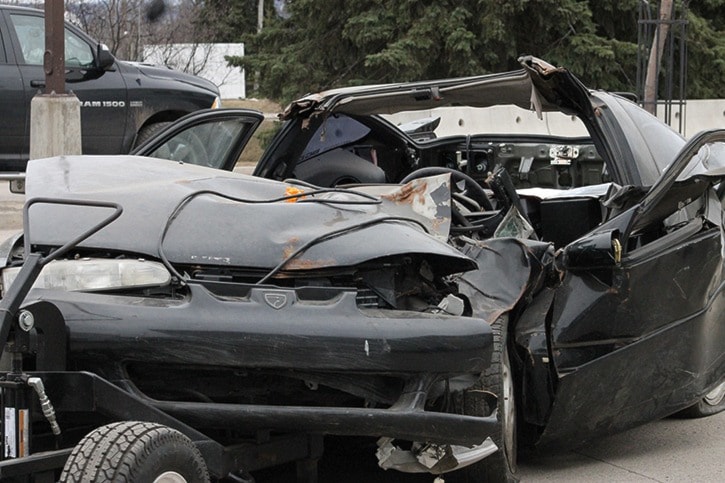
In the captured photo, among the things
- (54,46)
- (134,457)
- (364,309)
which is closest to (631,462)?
(364,309)

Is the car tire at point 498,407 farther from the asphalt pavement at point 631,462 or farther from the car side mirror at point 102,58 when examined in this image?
the car side mirror at point 102,58

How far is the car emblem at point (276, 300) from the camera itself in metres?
3.95

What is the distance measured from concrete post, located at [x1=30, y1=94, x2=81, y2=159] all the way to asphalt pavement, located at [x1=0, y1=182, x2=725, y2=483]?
265 inches

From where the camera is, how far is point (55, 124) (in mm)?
11195

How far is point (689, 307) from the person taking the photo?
17.9 feet

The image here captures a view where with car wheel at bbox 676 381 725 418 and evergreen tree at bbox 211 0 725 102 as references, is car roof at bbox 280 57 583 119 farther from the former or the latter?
evergreen tree at bbox 211 0 725 102

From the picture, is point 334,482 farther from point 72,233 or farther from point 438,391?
point 72,233

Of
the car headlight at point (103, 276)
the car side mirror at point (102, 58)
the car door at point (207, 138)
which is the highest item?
the car side mirror at point (102, 58)

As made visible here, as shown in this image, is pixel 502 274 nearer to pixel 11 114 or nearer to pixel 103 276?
pixel 103 276

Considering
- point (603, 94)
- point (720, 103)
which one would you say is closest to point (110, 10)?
point (720, 103)

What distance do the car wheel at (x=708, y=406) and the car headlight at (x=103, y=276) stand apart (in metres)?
3.48

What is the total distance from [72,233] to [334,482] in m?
1.65

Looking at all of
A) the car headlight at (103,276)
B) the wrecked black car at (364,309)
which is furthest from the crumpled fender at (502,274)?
the car headlight at (103,276)

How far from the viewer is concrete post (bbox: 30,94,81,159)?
11172 mm
